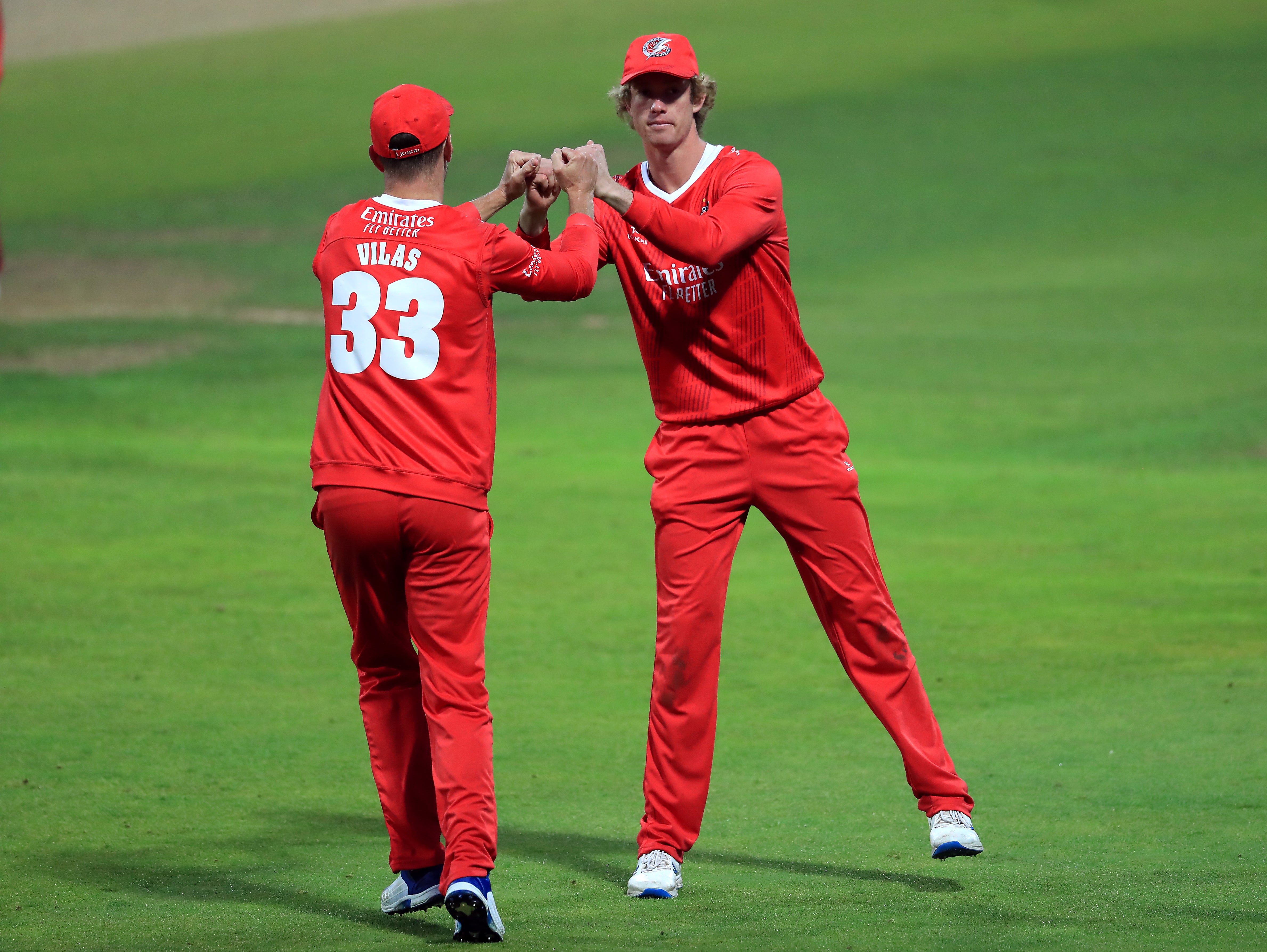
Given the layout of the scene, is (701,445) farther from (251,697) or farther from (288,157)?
(288,157)

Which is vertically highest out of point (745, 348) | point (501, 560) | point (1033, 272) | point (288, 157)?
point (288, 157)

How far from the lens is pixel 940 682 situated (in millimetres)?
7926

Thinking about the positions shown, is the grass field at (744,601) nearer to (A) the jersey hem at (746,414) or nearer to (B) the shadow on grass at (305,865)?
(B) the shadow on grass at (305,865)

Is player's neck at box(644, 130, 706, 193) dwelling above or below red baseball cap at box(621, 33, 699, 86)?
below

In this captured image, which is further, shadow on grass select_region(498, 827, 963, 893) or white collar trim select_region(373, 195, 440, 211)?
shadow on grass select_region(498, 827, 963, 893)

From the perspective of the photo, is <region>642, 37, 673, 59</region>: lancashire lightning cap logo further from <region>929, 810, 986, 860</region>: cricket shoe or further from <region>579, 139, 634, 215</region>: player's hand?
<region>929, 810, 986, 860</region>: cricket shoe

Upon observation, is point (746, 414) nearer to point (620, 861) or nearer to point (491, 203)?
point (491, 203)

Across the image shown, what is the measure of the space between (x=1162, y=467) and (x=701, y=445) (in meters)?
8.92

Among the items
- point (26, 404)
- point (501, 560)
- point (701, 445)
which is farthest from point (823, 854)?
point (26, 404)

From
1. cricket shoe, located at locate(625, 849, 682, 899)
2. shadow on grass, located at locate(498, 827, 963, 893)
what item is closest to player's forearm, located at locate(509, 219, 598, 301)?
cricket shoe, located at locate(625, 849, 682, 899)

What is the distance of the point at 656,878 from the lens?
5117 millimetres

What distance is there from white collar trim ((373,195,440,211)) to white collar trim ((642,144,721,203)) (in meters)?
0.92

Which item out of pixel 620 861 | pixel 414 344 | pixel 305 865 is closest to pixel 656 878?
pixel 620 861

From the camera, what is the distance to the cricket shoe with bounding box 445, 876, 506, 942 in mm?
4461
